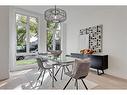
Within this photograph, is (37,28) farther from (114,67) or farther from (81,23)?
(114,67)

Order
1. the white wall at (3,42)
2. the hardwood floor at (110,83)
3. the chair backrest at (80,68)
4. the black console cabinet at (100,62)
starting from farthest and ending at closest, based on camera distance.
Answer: the black console cabinet at (100,62) < the white wall at (3,42) < the hardwood floor at (110,83) < the chair backrest at (80,68)

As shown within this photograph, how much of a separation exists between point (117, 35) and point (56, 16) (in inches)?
90.3

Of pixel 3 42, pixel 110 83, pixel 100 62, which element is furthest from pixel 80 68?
pixel 3 42

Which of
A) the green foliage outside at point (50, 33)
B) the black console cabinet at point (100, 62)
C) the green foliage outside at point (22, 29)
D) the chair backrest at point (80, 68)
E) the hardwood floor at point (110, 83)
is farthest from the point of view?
the green foliage outside at point (50, 33)

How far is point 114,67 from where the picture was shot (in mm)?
4734

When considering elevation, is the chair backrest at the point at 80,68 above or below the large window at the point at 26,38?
below

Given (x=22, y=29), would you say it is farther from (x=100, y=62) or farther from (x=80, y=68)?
(x=80, y=68)

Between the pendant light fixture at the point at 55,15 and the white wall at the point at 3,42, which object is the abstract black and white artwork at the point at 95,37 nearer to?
the pendant light fixture at the point at 55,15

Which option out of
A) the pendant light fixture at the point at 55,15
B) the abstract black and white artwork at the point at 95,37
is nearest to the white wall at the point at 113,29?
the abstract black and white artwork at the point at 95,37

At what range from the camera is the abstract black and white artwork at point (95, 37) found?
521cm

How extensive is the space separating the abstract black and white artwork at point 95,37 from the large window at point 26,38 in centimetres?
246

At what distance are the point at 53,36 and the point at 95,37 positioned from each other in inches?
96.7

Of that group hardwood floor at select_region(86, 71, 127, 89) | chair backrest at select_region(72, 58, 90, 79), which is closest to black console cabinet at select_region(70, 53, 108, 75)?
hardwood floor at select_region(86, 71, 127, 89)

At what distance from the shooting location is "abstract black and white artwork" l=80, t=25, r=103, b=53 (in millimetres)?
5215
